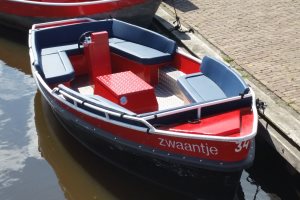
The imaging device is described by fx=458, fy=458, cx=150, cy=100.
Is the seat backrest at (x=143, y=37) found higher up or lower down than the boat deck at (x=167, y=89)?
higher up

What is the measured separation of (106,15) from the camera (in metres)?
12.1

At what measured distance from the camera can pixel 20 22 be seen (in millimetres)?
12656

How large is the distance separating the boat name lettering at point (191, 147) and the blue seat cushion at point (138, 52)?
8.84ft

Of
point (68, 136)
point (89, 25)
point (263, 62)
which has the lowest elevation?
point (68, 136)

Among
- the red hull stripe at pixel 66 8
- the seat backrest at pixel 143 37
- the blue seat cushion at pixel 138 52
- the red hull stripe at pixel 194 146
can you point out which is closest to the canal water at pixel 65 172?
the red hull stripe at pixel 194 146

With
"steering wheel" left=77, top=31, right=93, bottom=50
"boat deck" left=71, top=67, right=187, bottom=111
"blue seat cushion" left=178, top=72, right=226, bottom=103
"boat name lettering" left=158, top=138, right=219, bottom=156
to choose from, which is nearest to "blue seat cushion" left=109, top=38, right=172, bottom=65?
"boat deck" left=71, top=67, right=187, bottom=111

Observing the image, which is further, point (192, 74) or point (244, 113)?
point (192, 74)

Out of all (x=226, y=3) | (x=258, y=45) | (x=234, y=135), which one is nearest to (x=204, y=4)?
(x=226, y=3)

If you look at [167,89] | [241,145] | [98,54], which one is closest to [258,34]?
[167,89]

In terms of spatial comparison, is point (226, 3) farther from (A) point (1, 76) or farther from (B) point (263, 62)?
(A) point (1, 76)

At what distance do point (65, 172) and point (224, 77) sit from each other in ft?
10.9

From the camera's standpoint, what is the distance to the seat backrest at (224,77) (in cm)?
767

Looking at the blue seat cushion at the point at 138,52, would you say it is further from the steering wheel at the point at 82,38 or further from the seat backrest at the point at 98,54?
the steering wheel at the point at 82,38

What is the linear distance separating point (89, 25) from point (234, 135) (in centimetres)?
495
